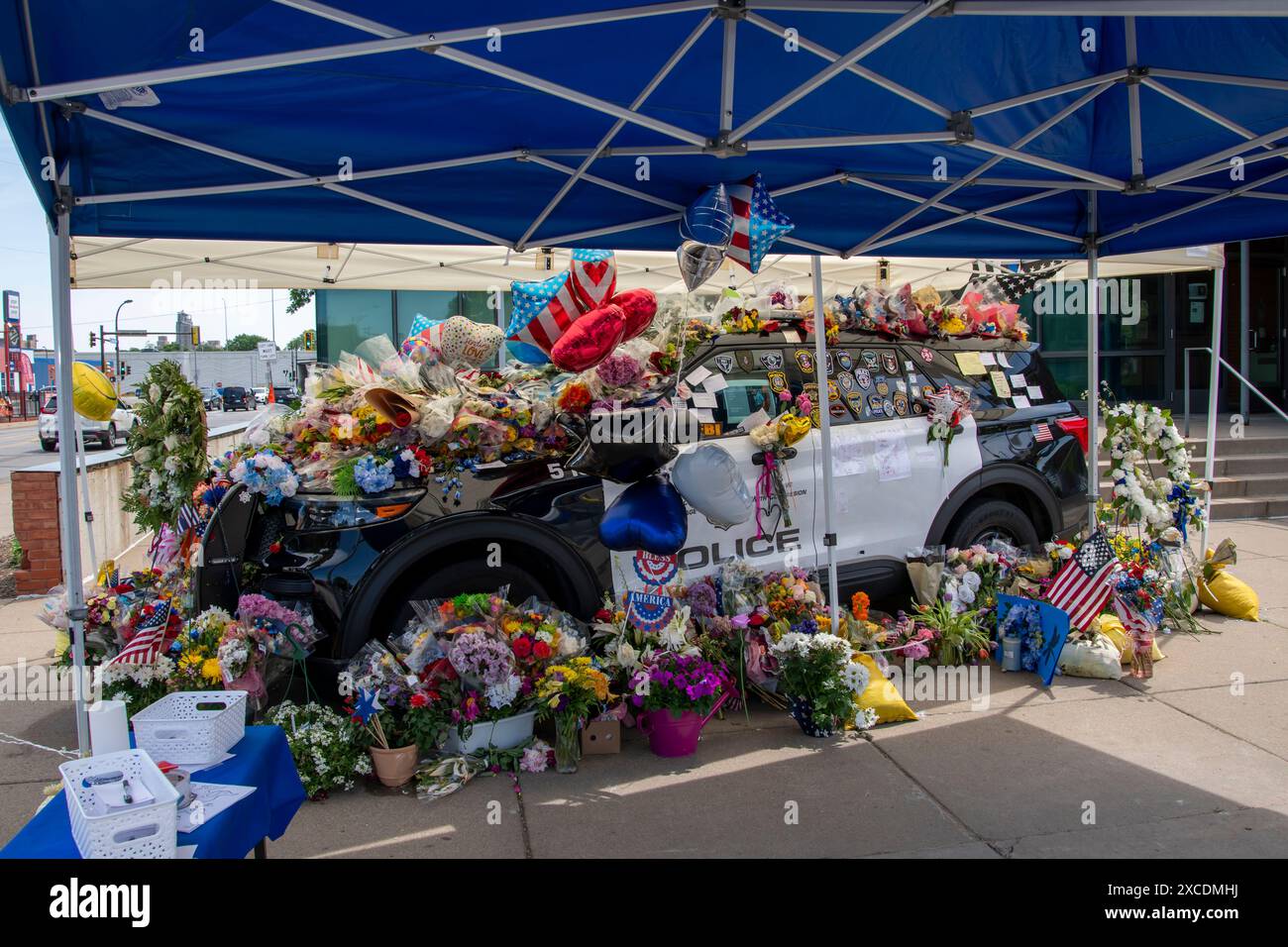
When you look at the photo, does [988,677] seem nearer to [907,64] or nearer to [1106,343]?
[907,64]

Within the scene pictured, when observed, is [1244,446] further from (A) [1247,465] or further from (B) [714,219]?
(B) [714,219]

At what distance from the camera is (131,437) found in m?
5.20

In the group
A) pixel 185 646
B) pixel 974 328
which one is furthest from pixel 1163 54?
pixel 185 646

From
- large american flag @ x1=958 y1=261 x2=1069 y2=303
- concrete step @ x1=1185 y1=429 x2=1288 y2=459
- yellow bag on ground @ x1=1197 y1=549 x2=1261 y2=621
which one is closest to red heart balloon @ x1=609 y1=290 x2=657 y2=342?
large american flag @ x1=958 y1=261 x2=1069 y2=303

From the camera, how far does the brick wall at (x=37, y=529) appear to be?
779 cm

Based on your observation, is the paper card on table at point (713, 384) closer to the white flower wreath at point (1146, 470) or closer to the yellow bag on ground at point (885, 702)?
the yellow bag on ground at point (885, 702)

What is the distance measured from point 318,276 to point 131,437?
3.09 m

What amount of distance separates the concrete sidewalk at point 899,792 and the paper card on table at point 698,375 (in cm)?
188

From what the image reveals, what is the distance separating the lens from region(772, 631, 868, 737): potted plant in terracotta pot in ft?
15.5

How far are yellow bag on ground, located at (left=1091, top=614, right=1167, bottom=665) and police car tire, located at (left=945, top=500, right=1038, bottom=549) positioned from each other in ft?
2.92

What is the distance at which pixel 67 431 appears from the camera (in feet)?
12.2

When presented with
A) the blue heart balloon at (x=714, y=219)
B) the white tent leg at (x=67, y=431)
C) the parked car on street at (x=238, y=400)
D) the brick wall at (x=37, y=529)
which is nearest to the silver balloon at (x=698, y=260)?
the blue heart balloon at (x=714, y=219)

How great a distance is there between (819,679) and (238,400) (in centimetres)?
5544

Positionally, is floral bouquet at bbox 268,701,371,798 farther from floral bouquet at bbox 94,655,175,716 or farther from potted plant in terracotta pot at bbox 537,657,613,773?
potted plant in terracotta pot at bbox 537,657,613,773
